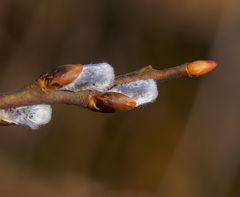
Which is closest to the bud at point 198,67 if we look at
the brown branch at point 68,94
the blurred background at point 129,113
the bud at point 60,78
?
the brown branch at point 68,94

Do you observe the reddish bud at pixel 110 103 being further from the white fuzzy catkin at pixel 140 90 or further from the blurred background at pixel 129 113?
the blurred background at pixel 129 113

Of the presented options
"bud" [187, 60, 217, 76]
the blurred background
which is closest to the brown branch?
"bud" [187, 60, 217, 76]

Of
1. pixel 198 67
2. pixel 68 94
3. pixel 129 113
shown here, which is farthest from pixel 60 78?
pixel 129 113

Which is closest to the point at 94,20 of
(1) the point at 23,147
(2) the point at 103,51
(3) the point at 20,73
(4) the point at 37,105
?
(2) the point at 103,51

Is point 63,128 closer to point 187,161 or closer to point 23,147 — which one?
point 23,147

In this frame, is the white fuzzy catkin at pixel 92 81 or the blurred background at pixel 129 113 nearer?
the white fuzzy catkin at pixel 92 81
